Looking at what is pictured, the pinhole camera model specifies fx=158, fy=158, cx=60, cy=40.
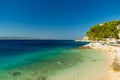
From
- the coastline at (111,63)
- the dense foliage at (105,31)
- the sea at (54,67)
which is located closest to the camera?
the coastline at (111,63)

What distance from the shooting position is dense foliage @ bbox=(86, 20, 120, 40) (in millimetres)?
109875

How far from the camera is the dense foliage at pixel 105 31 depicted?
110 m

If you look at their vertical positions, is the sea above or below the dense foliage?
below

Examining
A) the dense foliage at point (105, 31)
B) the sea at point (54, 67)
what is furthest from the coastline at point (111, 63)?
the dense foliage at point (105, 31)

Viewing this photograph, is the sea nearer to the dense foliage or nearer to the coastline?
the coastline

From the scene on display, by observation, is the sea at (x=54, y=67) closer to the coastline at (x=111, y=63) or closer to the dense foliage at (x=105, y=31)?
the coastline at (x=111, y=63)

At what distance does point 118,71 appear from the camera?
54.3 ft

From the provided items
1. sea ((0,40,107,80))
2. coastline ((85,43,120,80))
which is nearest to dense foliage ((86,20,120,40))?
coastline ((85,43,120,80))

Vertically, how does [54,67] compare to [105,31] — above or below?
below

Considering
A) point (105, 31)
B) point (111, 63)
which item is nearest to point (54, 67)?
point (111, 63)

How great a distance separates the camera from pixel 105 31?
A: 387 ft

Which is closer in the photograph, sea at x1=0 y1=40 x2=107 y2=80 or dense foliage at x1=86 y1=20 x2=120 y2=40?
sea at x1=0 y1=40 x2=107 y2=80

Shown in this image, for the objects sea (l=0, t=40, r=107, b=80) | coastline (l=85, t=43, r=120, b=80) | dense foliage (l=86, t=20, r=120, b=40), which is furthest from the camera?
dense foliage (l=86, t=20, r=120, b=40)

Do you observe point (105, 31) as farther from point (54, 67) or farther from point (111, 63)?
point (54, 67)
